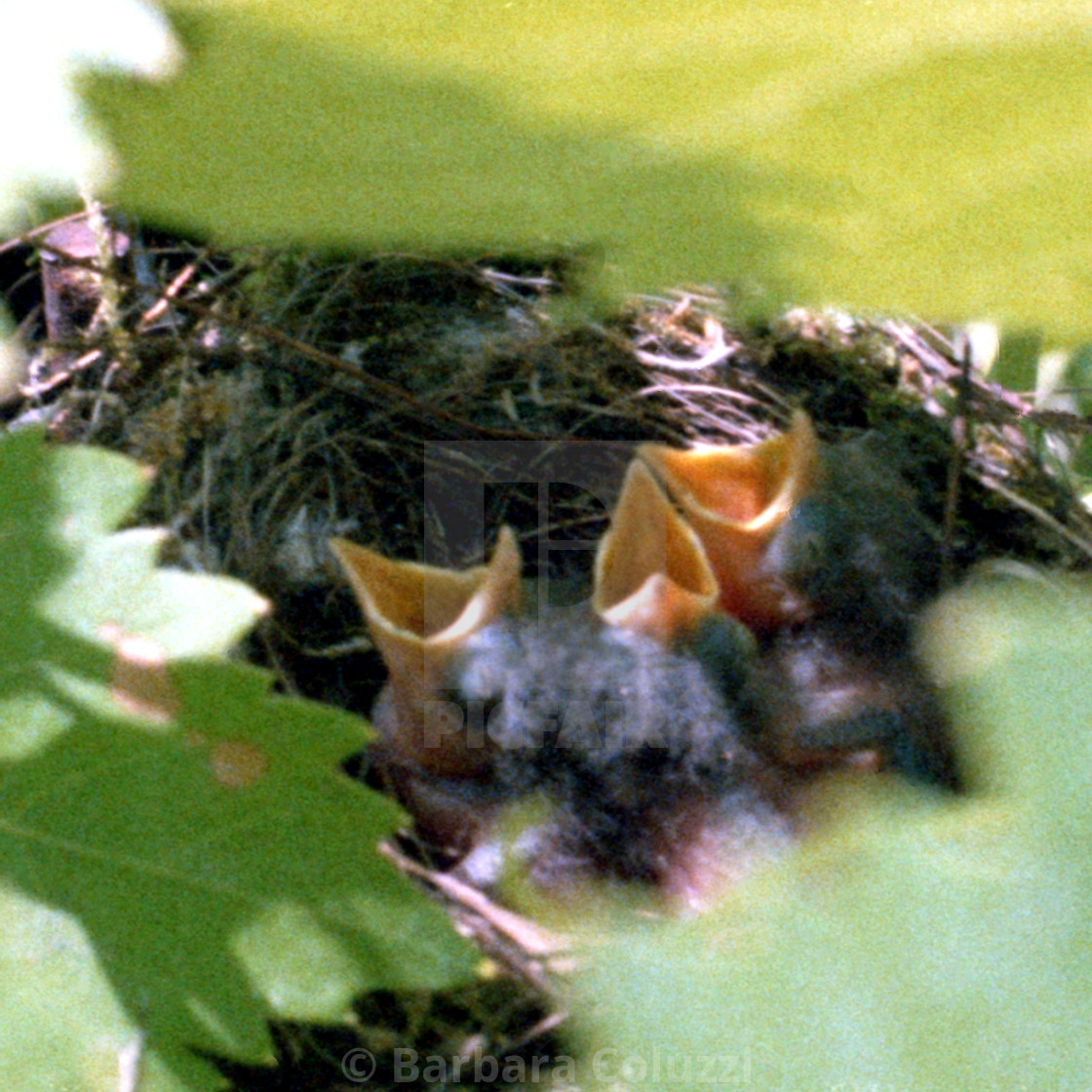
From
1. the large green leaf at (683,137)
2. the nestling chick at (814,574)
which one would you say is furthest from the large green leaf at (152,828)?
the nestling chick at (814,574)

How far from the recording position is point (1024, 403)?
55.0 inches

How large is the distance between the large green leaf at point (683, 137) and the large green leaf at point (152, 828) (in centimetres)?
31

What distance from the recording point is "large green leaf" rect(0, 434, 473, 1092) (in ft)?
1.90

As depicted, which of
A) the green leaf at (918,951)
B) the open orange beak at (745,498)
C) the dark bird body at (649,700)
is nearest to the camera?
the green leaf at (918,951)

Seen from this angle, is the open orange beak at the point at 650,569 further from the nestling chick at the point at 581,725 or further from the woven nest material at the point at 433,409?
the woven nest material at the point at 433,409

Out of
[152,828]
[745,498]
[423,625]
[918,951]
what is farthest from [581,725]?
[918,951]

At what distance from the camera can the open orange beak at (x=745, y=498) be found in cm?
117

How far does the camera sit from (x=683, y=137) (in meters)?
0.30

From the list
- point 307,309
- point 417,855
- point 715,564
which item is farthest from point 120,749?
point 307,309

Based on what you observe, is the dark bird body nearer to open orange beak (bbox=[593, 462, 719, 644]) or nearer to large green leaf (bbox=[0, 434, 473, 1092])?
open orange beak (bbox=[593, 462, 719, 644])

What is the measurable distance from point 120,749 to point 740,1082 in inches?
15.8

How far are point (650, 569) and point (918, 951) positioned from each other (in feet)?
3.07

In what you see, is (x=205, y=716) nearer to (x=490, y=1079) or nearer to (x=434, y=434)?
(x=490, y=1079)

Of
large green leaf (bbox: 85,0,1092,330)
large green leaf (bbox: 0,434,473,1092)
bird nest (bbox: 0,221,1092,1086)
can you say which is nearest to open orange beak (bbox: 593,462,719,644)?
bird nest (bbox: 0,221,1092,1086)
